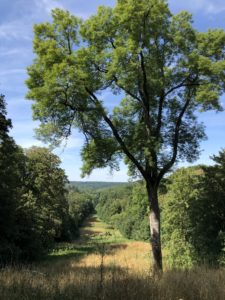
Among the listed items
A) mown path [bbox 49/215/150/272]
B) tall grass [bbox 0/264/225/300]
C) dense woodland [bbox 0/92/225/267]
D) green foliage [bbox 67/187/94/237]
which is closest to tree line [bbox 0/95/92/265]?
dense woodland [bbox 0/92/225/267]

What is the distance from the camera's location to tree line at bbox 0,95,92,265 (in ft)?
74.5

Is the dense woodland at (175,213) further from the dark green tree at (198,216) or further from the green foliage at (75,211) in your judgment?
the green foliage at (75,211)

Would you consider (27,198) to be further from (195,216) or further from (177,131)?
(177,131)

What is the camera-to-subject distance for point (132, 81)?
15.1 m

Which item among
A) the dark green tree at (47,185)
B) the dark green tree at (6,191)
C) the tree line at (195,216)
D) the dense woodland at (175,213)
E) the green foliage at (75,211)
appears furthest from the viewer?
the green foliage at (75,211)

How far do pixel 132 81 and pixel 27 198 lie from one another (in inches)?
852

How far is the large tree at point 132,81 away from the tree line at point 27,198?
22.1 ft

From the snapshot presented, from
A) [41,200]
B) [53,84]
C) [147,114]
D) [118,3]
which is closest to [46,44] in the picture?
[53,84]

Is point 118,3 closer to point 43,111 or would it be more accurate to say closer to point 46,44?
point 46,44

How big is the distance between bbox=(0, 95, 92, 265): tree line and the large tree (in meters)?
6.72

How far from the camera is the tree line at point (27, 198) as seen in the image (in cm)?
2270

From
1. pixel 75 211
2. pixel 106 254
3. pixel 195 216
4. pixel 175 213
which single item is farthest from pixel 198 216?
pixel 75 211

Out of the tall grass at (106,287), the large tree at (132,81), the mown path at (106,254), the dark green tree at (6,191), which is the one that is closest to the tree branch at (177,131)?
the large tree at (132,81)

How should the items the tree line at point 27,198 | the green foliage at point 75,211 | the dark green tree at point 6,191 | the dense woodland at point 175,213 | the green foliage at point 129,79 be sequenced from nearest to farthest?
the green foliage at point 129,79 < the dense woodland at point 175,213 < the dark green tree at point 6,191 < the tree line at point 27,198 < the green foliage at point 75,211
